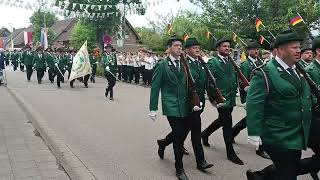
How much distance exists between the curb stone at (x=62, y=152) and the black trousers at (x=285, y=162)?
257cm

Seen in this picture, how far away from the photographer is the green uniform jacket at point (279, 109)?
14.9 feet

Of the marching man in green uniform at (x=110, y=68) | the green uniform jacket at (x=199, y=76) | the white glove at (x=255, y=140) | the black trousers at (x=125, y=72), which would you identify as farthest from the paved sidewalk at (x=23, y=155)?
the black trousers at (x=125, y=72)

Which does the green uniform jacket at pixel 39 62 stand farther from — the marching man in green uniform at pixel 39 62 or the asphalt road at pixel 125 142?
the asphalt road at pixel 125 142

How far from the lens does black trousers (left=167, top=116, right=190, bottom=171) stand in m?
6.26

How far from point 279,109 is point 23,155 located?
4.60 metres

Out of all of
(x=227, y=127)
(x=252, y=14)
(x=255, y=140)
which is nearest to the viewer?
(x=255, y=140)

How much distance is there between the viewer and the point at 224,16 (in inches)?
827

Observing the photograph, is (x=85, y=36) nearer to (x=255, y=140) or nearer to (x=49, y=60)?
(x=49, y=60)

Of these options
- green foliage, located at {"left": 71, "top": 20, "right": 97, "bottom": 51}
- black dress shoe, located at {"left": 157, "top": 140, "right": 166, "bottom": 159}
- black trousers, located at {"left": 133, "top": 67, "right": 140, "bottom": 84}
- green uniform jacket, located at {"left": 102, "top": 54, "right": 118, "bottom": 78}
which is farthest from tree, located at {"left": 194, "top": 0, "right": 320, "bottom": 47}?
green foliage, located at {"left": 71, "top": 20, "right": 97, "bottom": 51}

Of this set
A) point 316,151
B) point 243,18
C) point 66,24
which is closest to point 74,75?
point 243,18

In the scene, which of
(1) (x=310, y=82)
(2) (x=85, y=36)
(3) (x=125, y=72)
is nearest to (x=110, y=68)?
(3) (x=125, y=72)

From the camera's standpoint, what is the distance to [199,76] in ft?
23.2

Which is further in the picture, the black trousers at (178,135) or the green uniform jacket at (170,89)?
the green uniform jacket at (170,89)

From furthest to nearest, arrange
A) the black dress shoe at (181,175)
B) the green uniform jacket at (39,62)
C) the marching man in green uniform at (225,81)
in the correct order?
the green uniform jacket at (39,62)
the marching man in green uniform at (225,81)
the black dress shoe at (181,175)
